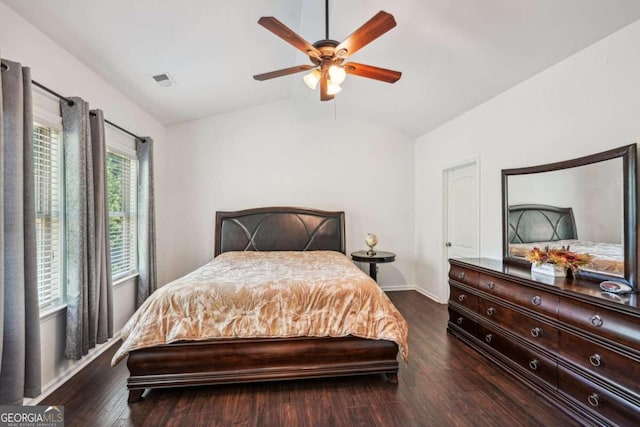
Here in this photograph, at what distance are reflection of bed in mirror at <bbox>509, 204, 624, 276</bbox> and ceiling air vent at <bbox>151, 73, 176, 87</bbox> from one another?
3989 millimetres

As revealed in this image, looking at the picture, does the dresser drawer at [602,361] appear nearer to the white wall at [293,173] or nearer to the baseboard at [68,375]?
the white wall at [293,173]

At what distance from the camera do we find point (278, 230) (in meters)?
4.60

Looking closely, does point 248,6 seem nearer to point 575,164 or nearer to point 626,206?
point 575,164

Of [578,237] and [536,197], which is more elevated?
[536,197]

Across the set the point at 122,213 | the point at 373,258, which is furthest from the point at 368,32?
the point at 122,213

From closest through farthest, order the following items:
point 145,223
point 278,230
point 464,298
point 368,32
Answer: point 368,32 < point 464,298 < point 145,223 < point 278,230

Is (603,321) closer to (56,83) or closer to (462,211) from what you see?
(462,211)

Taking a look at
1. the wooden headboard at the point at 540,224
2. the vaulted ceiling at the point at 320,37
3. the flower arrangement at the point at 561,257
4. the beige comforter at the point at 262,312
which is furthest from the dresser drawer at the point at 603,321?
the vaulted ceiling at the point at 320,37

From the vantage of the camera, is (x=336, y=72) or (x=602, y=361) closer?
(x=602, y=361)

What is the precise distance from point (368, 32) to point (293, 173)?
10.1 feet

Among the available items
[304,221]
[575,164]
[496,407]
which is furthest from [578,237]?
[304,221]

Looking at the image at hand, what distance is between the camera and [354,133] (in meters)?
5.05

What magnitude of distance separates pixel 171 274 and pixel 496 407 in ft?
14.6

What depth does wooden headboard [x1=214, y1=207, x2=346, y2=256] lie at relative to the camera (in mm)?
4543
